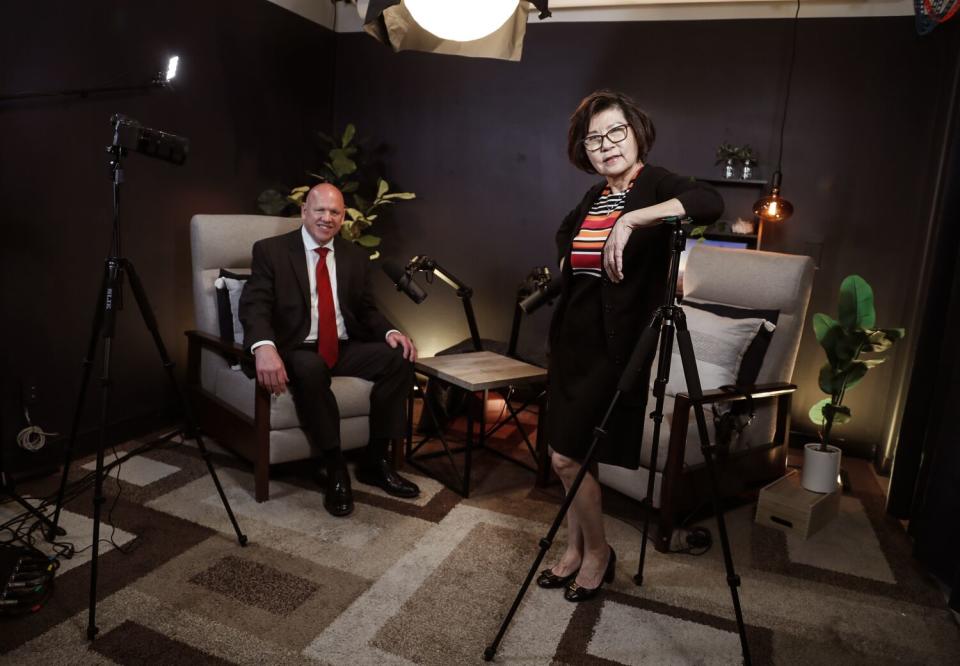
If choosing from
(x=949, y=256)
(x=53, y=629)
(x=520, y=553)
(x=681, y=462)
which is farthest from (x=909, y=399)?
(x=53, y=629)

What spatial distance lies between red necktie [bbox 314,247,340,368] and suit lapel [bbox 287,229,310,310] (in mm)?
54

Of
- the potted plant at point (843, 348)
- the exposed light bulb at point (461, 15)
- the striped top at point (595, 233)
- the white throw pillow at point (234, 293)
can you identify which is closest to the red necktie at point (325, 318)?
the white throw pillow at point (234, 293)

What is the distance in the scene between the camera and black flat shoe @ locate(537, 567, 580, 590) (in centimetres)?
215

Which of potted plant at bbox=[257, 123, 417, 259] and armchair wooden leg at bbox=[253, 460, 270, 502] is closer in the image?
armchair wooden leg at bbox=[253, 460, 270, 502]

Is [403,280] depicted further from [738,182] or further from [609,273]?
[738,182]

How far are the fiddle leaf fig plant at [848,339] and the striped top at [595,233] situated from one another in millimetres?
1525

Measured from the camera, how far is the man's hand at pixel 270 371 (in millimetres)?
2523

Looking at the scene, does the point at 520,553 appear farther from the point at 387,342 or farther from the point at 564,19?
the point at 564,19

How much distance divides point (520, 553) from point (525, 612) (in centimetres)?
37

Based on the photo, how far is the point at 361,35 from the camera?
4.47 metres

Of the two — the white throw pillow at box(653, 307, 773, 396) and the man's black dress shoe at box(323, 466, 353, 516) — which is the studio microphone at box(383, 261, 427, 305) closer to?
the man's black dress shoe at box(323, 466, 353, 516)

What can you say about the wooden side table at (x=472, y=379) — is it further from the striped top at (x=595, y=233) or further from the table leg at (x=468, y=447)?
the striped top at (x=595, y=233)

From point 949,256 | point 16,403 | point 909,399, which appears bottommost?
point 16,403

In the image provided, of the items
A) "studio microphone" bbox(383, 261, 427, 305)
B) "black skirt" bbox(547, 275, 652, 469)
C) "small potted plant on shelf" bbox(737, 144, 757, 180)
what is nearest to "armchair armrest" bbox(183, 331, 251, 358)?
"studio microphone" bbox(383, 261, 427, 305)
